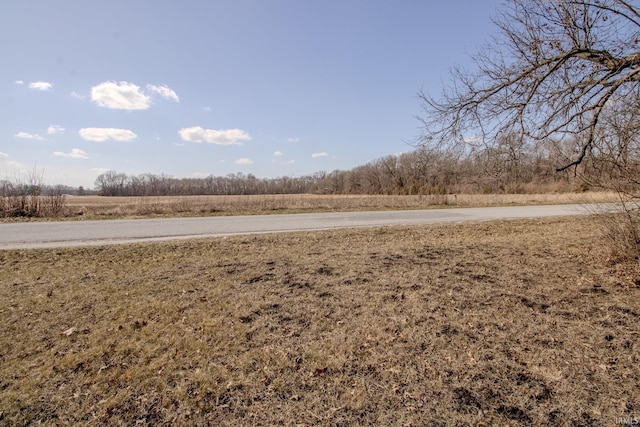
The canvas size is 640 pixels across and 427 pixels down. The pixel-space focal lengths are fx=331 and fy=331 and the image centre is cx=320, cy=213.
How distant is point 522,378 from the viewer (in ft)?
9.63

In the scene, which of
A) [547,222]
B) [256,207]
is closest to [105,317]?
[547,222]

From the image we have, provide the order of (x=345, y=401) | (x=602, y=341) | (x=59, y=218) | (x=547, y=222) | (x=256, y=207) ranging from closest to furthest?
(x=345, y=401), (x=602, y=341), (x=547, y=222), (x=59, y=218), (x=256, y=207)

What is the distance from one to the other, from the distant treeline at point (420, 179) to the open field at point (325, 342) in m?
1.74

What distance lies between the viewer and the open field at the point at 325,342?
8.64 ft

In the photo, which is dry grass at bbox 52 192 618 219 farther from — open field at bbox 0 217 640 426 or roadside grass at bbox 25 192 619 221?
open field at bbox 0 217 640 426

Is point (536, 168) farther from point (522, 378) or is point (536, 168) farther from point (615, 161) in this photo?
point (522, 378)

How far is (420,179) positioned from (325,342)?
32211 mm

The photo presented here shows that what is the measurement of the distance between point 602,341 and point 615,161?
3.45 meters

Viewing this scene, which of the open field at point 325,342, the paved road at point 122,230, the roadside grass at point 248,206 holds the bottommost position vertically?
the open field at point 325,342

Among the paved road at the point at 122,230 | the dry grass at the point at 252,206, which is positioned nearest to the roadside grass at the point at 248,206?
the dry grass at the point at 252,206

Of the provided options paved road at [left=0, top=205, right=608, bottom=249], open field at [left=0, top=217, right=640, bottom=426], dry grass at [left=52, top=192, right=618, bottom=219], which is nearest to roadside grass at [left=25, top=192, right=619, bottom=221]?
dry grass at [left=52, top=192, right=618, bottom=219]

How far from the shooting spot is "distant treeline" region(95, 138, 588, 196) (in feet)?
20.2

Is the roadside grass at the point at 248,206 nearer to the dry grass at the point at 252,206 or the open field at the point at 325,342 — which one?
the dry grass at the point at 252,206

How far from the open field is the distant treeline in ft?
5.72
